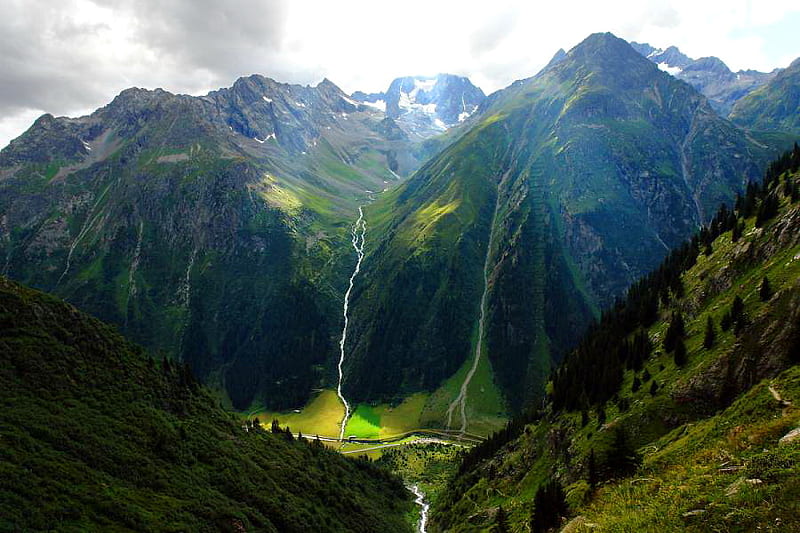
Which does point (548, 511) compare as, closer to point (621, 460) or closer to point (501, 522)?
point (621, 460)

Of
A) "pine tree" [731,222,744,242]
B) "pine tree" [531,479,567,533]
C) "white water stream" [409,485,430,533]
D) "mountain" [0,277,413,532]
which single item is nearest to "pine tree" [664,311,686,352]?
"pine tree" [731,222,744,242]

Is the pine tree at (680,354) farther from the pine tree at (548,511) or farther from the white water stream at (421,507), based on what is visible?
the white water stream at (421,507)

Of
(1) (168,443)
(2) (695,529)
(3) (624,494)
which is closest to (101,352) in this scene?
(1) (168,443)

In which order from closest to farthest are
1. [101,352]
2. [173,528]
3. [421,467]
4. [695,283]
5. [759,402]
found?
[759,402]
[173,528]
[101,352]
[695,283]
[421,467]

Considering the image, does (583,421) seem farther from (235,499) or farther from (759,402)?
(235,499)

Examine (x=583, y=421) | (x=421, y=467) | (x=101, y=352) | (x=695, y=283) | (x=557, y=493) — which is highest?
(x=695, y=283)

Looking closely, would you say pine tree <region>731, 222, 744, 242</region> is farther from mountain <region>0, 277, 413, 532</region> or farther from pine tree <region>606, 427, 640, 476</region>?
mountain <region>0, 277, 413, 532</region>

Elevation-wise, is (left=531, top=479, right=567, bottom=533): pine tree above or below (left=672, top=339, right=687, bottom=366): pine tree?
below
